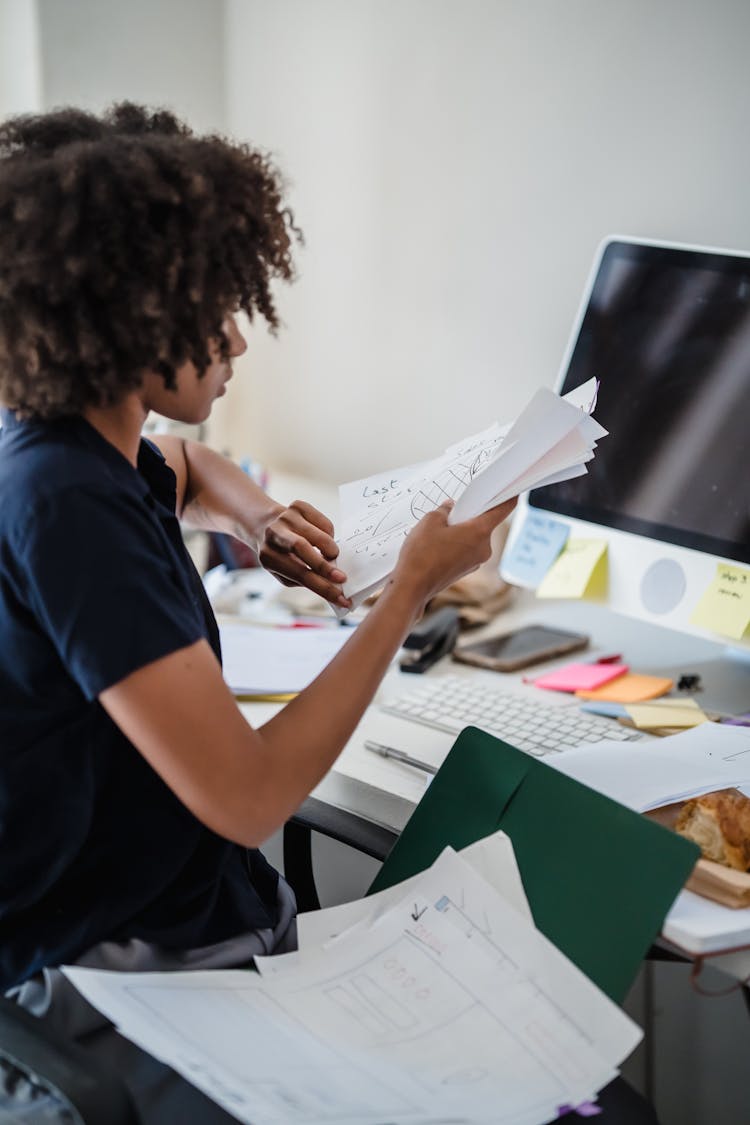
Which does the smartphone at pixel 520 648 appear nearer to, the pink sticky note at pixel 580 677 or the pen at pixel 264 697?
the pink sticky note at pixel 580 677

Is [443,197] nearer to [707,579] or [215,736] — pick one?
[707,579]

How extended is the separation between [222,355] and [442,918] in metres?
0.47

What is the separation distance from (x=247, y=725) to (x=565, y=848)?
27 cm

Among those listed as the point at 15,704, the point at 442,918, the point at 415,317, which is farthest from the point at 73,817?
the point at 415,317

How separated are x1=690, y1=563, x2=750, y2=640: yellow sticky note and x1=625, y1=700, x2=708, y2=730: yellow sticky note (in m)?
0.09

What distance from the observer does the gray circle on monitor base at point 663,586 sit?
54.1 inches

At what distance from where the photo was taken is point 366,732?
1.24 m

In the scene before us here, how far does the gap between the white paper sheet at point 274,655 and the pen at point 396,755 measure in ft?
0.55

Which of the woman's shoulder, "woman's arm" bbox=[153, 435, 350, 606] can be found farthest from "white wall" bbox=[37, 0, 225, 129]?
the woman's shoulder

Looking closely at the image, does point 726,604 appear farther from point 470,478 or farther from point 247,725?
point 247,725

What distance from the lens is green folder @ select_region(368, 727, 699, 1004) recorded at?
0.84 m

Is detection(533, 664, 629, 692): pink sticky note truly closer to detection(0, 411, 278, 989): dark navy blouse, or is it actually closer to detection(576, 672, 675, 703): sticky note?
detection(576, 672, 675, 703): sticky note

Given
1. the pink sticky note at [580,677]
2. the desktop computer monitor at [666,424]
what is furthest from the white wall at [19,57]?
the pink sticky note at [580,677]

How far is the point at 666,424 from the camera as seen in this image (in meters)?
1.37
